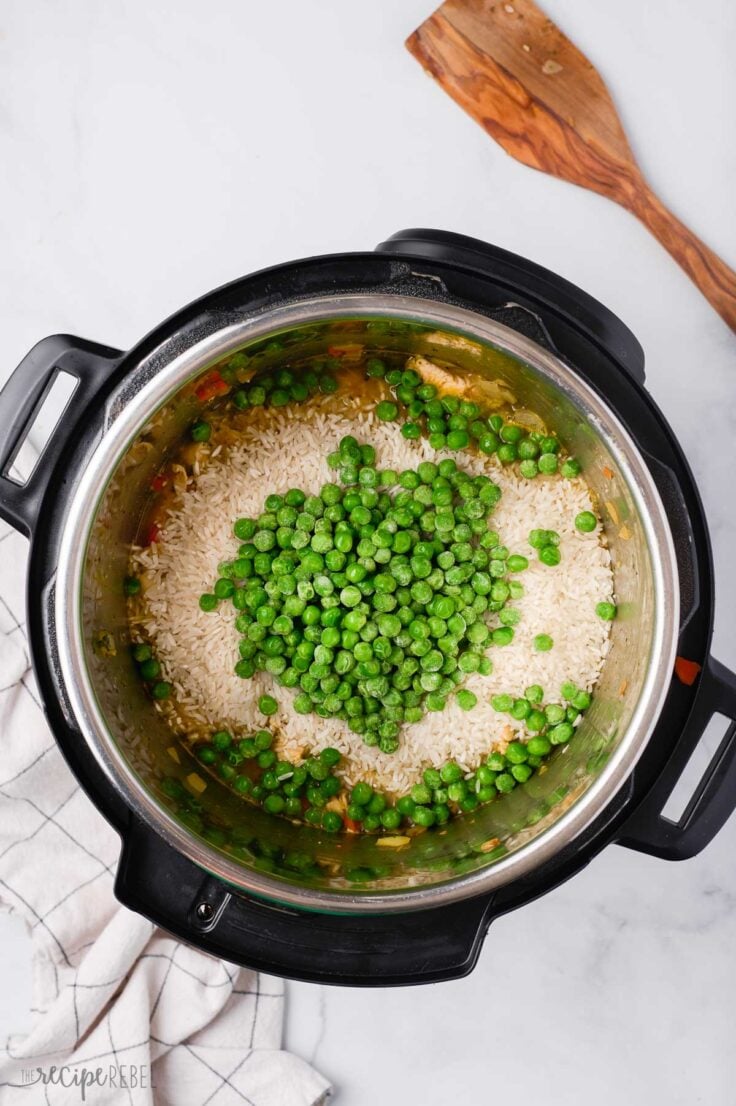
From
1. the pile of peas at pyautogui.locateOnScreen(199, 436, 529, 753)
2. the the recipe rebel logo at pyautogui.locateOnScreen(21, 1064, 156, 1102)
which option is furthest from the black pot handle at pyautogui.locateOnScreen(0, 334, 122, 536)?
the the recipe rebel logo at pyautogui.locateOnScreen(21, 1064, 156, 1102)

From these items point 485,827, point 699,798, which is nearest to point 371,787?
point 485,827

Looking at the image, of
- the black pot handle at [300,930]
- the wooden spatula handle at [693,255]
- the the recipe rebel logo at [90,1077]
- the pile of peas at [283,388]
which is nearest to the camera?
the black pot handle at [300,930]

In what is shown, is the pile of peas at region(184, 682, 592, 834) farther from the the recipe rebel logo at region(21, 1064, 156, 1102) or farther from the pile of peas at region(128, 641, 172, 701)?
the the recipe rebel logo at region(21, 1064, 156, 1102)

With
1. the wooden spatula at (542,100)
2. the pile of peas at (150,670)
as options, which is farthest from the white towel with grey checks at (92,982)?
the wooden spatula at (542,100)

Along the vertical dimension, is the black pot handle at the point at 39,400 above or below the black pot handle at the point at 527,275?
below

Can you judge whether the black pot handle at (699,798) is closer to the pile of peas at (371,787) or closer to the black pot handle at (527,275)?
the pile of peas at (371,787)

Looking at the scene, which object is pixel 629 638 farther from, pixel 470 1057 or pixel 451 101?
pixel 451 101

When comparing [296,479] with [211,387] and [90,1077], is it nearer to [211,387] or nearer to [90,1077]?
[211,387]
